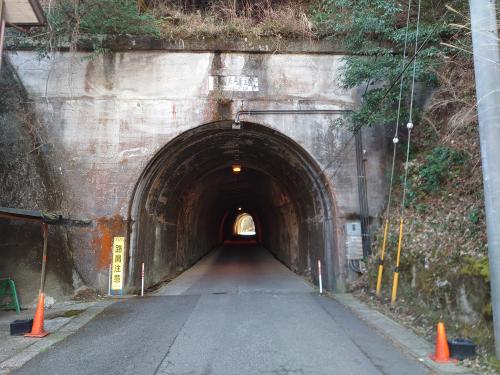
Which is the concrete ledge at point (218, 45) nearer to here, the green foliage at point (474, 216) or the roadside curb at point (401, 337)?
the green foliage at point (474, 216)

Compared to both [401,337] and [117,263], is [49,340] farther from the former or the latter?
[401,337]

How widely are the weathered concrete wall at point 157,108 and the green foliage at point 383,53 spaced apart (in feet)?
4.13

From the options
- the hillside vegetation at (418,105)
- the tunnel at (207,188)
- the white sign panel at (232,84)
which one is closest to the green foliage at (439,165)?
the hillside vegetation at (418,105)

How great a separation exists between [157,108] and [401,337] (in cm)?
821

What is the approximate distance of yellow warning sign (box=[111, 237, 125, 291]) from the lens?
983 centimetres

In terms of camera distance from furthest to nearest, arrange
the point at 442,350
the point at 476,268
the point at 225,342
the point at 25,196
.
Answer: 1. the point at 25,196
2. the point at 225,342
3. the point at 476,268
4. the point at 442,350

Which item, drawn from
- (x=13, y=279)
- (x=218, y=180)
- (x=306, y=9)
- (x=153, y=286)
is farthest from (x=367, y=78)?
(x=218, y=180)

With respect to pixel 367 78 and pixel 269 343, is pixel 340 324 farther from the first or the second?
pixel 367 78

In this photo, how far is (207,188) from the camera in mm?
20344

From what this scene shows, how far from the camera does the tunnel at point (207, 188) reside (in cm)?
1075

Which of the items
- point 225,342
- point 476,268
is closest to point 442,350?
point 476,268

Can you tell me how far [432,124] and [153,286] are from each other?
917 centimetres

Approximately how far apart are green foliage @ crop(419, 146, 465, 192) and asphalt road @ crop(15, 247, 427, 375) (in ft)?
10.8

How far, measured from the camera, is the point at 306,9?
1266 cm
